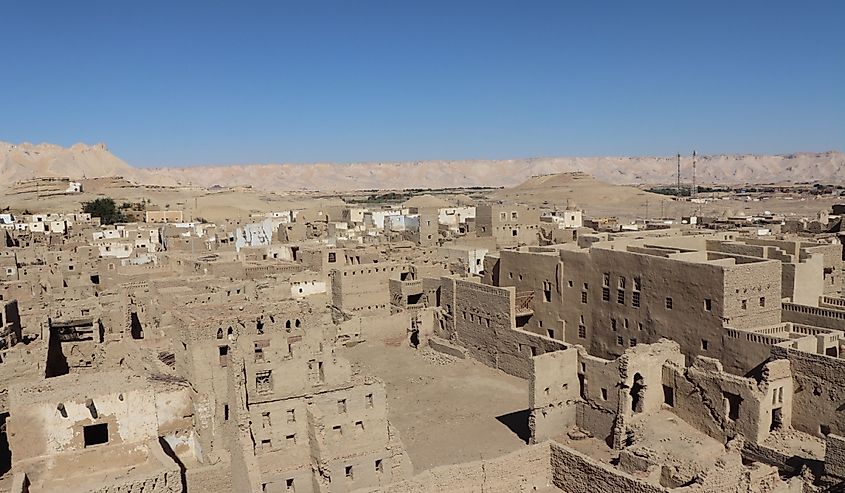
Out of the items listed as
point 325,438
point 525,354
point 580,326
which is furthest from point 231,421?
point 580,326

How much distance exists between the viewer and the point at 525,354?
90.6ft

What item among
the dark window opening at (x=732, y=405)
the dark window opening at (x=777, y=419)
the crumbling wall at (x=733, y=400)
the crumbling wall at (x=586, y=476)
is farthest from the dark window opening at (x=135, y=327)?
the dark window opening at (x=777, y=419)

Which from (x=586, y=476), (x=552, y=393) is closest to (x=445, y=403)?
(x=552, y=393)

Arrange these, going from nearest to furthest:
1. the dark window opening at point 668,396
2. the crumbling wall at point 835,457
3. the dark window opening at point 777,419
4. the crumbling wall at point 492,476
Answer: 1. the crumbling wall at point 492,476
2. the crumbling wall at point 835,457
3. the dark window opening at point 777,419
4. the dark window opening at point 668,396

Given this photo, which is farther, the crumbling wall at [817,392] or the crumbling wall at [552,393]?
the crumbling wall at [552,393]

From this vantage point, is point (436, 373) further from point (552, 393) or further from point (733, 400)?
point (733, 400)

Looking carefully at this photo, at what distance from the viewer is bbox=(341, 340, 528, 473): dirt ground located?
21.9 m

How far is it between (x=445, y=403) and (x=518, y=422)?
10.2 feet

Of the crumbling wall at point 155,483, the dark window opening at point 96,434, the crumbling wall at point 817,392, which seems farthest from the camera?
the crumbling wall at point 817,392

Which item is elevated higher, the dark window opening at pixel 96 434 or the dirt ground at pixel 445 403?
the dark window opening at pixel 96 434

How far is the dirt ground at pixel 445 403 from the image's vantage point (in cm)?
2189

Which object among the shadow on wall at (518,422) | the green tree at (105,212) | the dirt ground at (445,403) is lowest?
the shadow on wall at (518,422)

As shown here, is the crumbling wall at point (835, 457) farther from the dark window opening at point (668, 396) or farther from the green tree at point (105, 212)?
the green tree at point (105, 212)

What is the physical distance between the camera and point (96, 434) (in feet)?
49.0
